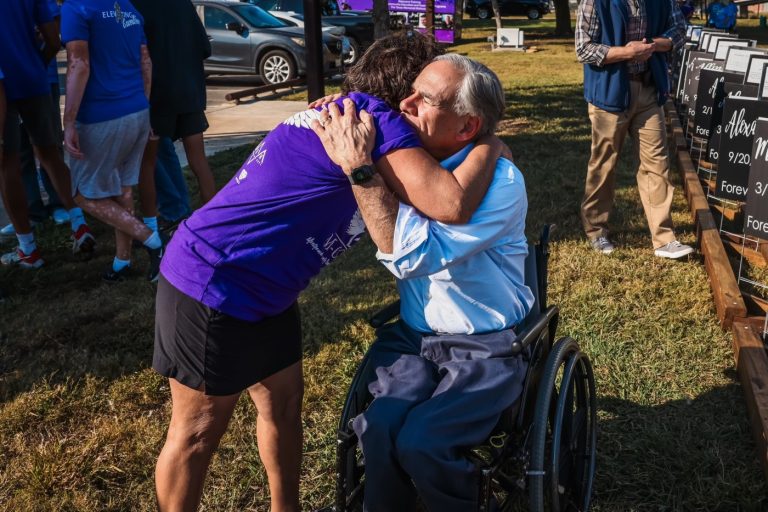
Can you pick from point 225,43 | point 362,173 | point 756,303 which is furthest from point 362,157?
point 225,43

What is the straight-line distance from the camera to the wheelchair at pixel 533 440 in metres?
2.12

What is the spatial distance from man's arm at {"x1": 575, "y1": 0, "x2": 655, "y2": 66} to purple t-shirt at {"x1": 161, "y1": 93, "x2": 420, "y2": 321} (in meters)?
3.21

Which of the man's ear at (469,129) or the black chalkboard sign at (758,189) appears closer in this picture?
the man's ear at (469,129)

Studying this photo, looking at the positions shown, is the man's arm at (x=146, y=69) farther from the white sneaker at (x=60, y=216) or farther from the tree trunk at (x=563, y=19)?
the tree trunk at (x=563, y=19)

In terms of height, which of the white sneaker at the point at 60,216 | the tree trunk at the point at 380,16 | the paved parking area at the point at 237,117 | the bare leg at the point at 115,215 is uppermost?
the tree trunk at the point at 380,16

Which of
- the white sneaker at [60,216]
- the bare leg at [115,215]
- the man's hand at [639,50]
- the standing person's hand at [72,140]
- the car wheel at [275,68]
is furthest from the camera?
the car wheel at [275,68]

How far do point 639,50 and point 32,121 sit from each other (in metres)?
3.95

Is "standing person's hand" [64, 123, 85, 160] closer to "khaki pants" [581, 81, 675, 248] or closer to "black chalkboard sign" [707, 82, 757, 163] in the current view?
"khaki pants" [581, 81, 675, 248]

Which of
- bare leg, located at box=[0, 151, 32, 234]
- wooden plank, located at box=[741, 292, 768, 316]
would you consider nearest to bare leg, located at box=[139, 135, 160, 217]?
bare leg, located at box=[0, 151, 32, 234]

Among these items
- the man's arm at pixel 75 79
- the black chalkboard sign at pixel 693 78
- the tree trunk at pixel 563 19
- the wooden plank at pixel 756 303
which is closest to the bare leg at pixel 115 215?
the man's arm at pixel 75 79

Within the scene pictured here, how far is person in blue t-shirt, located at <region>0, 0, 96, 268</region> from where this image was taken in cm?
479

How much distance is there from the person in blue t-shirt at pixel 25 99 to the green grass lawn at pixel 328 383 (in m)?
0.26

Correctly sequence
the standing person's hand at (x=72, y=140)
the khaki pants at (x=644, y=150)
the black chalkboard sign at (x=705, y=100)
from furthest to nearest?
the black chalkboard sign at (x=705, y=100) < the khaki pants at (x=644, y=150) < the standing person's hand at (x=72, y=140)

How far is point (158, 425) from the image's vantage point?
333cm
